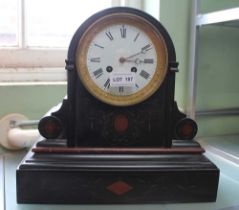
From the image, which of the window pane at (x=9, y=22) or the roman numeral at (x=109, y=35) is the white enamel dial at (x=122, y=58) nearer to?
the roman numeral at (x=109, y=35)

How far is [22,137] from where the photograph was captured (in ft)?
3.23

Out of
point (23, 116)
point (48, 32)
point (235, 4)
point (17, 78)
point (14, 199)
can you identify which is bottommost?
point (14, 199)

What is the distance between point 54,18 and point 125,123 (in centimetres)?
63

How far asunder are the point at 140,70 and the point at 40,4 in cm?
59

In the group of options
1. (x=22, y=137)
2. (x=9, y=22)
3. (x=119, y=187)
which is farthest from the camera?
(x=9, y=22)

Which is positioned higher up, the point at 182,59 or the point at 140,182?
the point at 182,59

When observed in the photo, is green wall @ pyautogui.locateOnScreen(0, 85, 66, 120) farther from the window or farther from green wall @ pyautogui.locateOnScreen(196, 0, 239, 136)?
green wall @ pyautogui.locateOnScreen(196, 0, 239, 136)

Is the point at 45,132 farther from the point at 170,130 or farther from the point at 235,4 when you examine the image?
the point at 235,4

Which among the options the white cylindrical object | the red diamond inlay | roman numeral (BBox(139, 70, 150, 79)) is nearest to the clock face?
roman numeral (BBox(139, 70, 150, 79))

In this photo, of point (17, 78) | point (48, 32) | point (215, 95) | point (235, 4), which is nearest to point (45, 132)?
point (17, 78)

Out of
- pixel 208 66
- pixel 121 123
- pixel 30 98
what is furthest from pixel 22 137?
pixel 208 66

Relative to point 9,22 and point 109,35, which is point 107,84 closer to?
point 109,35

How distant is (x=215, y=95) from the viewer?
1.23m

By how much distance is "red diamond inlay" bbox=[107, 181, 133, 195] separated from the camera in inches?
26.5
